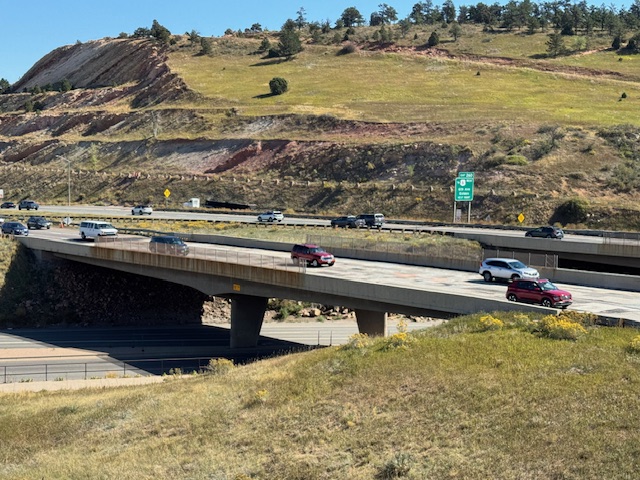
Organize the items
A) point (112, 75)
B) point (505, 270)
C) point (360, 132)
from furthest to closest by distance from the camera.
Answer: point (112, 75), point (360, 132), point (505, 270)

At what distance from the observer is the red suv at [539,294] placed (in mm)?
31797

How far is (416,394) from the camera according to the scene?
22.3 metres

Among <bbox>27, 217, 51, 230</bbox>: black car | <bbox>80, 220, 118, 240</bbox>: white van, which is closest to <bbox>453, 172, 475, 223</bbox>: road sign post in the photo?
<bbox>80, 220, 118, 240</bbox>: white van

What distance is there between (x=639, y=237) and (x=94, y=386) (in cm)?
4532

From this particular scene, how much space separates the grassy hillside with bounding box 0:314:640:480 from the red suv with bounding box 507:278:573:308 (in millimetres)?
4275

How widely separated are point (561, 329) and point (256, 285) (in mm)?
21033

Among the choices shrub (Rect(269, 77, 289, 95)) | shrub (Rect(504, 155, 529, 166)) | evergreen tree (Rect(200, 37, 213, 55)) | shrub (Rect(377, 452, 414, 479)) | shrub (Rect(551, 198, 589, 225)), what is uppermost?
evergreen tree (Rect(200, 37, 213, 55))

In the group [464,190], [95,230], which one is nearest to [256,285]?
[95,230]

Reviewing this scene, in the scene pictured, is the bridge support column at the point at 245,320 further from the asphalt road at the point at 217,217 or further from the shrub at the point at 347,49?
the shrub at the point at 347,49

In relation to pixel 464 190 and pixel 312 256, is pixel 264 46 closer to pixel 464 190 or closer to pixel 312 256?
pixel 464 190

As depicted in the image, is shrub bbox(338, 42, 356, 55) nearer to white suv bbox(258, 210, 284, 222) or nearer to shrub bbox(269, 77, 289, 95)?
shrub bbox(269, 77, 289, 95)

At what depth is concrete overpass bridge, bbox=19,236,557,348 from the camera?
110 ft

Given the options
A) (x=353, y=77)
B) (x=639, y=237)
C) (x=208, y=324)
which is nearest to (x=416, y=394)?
(x=208, y=324)

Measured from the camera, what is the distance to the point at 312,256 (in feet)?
156
